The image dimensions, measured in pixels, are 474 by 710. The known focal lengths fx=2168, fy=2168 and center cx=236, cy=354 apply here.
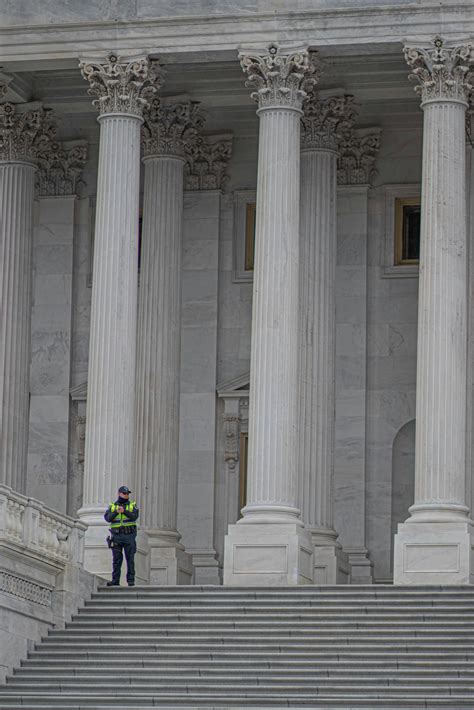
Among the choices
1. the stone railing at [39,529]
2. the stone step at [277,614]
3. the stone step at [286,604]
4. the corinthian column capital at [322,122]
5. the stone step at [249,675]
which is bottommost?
the stone step at [249,675]

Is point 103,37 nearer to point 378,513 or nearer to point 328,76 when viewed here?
point 328,76

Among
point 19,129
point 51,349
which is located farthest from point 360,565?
point 19,129

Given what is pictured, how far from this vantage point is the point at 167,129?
208 ft

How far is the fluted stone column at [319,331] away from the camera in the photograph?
5994 cm

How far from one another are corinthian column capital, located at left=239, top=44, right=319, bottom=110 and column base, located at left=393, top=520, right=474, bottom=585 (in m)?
11.9

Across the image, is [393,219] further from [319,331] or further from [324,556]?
[324,556]

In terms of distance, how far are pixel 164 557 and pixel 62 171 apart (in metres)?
13.7

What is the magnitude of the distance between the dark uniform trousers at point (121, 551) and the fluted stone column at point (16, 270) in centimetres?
894

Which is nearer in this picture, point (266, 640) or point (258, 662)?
point (258, 662)

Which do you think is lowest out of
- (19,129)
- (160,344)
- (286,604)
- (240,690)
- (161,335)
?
(240,690)

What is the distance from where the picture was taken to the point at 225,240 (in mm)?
67250

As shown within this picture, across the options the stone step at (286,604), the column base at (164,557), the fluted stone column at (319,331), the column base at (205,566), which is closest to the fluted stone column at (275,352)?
the fluted stone column at (319,331)

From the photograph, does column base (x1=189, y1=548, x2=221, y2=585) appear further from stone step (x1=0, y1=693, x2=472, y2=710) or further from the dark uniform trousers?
stone step (x1=0, y1=693, x2=472, y2=710)

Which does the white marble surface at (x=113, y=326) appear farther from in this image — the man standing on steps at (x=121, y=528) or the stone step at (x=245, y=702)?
the stone step at (x=245, y=702)
